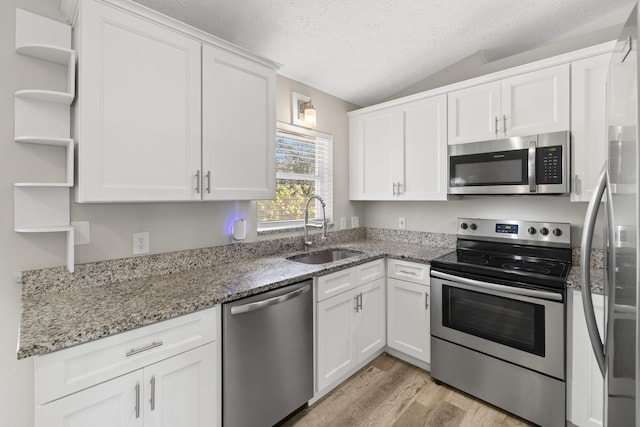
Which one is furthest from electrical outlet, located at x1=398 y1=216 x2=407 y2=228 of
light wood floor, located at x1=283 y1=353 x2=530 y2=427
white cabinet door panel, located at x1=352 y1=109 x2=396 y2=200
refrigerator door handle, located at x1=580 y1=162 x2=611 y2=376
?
refrigerator door handle, located at x1=580 y1=162 x2=611 y2=376

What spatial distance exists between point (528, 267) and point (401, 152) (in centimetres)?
135

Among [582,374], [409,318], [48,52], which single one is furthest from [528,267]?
[48,52]

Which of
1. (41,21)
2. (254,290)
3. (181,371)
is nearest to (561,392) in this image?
(254,290)

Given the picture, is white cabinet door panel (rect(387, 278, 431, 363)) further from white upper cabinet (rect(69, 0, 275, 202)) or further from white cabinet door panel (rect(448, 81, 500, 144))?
white upper cabinet (rect(69, 0, 275, 202))

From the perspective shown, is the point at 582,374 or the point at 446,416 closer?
the point at 582,374

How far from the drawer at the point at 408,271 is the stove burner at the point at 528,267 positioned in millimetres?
527

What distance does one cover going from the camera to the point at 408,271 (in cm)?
239

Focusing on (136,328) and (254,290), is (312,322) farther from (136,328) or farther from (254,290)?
(136,328)

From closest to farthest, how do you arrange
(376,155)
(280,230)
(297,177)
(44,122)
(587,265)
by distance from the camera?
(587,265) → (44,122) → (280,230) → (297,177) → (376,155)

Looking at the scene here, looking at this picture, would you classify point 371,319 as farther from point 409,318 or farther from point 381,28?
point 381,28

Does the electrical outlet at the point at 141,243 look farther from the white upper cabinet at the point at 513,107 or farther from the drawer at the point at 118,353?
the white upper cabinet at the point at 513,107

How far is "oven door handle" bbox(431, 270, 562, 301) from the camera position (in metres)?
1.71

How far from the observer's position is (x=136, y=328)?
3.82 ft

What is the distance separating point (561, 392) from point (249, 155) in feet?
7.43
